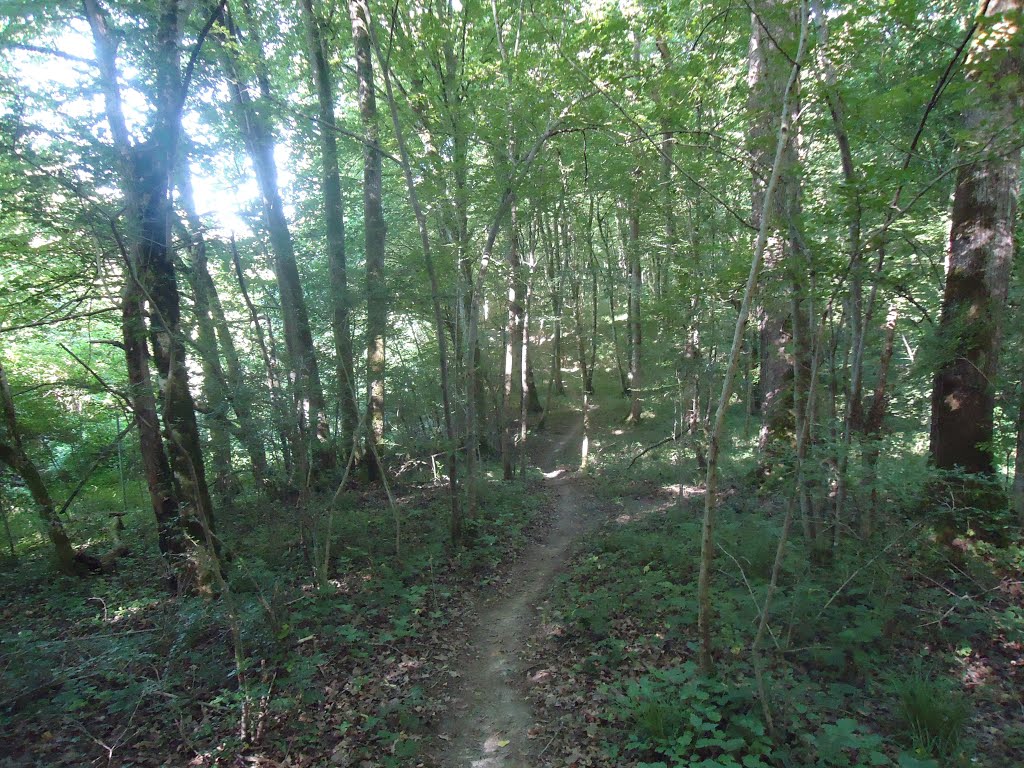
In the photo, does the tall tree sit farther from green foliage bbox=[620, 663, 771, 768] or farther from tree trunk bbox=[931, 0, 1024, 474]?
tree trunk bbox=[931, 0, 1024, 474]

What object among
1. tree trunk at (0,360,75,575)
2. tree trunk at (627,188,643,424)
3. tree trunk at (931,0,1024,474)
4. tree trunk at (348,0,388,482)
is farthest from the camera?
tree trunk at (627,188,643,424)

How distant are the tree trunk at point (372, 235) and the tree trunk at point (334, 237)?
1.18 feet

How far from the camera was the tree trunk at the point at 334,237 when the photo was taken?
7742 millimetres

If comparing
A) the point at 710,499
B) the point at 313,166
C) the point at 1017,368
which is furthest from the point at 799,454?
the point at 313,166

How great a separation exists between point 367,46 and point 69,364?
1176 cm

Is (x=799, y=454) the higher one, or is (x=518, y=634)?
(x=799, y=454)

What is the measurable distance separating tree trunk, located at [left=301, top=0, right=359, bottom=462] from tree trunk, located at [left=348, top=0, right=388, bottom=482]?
36cm

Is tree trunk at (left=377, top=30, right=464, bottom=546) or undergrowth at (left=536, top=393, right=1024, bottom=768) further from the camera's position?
tree trunk at (left=377, top=30, right=464, bottom=546)

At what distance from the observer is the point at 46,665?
4.46m

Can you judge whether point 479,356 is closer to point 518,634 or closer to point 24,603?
point 518,634

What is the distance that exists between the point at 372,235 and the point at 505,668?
868 cm

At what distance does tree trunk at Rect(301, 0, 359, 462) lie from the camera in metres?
7.74

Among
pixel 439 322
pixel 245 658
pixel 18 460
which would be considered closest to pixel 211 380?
pixel 18 460

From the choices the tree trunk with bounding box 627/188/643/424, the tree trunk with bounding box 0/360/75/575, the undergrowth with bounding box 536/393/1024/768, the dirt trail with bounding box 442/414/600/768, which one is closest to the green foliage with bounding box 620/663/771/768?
the undergrowth with bounding box 536/393/1024/768
